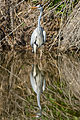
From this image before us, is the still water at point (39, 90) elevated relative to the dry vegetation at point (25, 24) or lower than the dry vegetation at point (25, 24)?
lower

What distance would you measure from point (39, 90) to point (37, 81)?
22.2 inches

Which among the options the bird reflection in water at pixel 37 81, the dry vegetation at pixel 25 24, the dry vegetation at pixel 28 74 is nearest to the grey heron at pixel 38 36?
the dry vegetation at pixel 28 74

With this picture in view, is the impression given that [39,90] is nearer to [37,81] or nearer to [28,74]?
[37,81]

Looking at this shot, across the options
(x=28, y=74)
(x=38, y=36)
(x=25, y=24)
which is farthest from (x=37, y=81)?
(x=25, y=24)

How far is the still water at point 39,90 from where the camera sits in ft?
9.83

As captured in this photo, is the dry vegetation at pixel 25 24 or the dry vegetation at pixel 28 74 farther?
the dry vegetation at pixel 25 24

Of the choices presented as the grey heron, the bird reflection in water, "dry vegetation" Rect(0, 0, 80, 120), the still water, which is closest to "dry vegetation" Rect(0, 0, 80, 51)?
"dry vegetation" Rect(0, 0, 80, 120)

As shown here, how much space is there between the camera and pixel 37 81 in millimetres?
4348

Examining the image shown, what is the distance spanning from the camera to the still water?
2997 millimetres

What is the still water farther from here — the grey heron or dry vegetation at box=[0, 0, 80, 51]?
dry vegetation at box=[0, 0, 80, 51]

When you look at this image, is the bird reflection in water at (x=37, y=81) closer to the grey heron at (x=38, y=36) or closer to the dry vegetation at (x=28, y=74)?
the dry vegetation at (x=28, y=74)

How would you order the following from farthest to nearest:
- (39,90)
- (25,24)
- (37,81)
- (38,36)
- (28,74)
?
(25,24) → (38,36) → (28,74) → (37,81) → (39,90)

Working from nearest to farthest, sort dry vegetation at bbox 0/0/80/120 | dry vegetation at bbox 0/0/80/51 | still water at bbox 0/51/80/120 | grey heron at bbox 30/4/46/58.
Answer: still water at bbox 0/51/80/120, dry vegetation at bbox 0/0/80/120, grey heron at bbox 30/4/46/58, dry vegetation at bbox 0/0/80/51

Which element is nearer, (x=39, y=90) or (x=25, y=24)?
(x=39, y=90)
